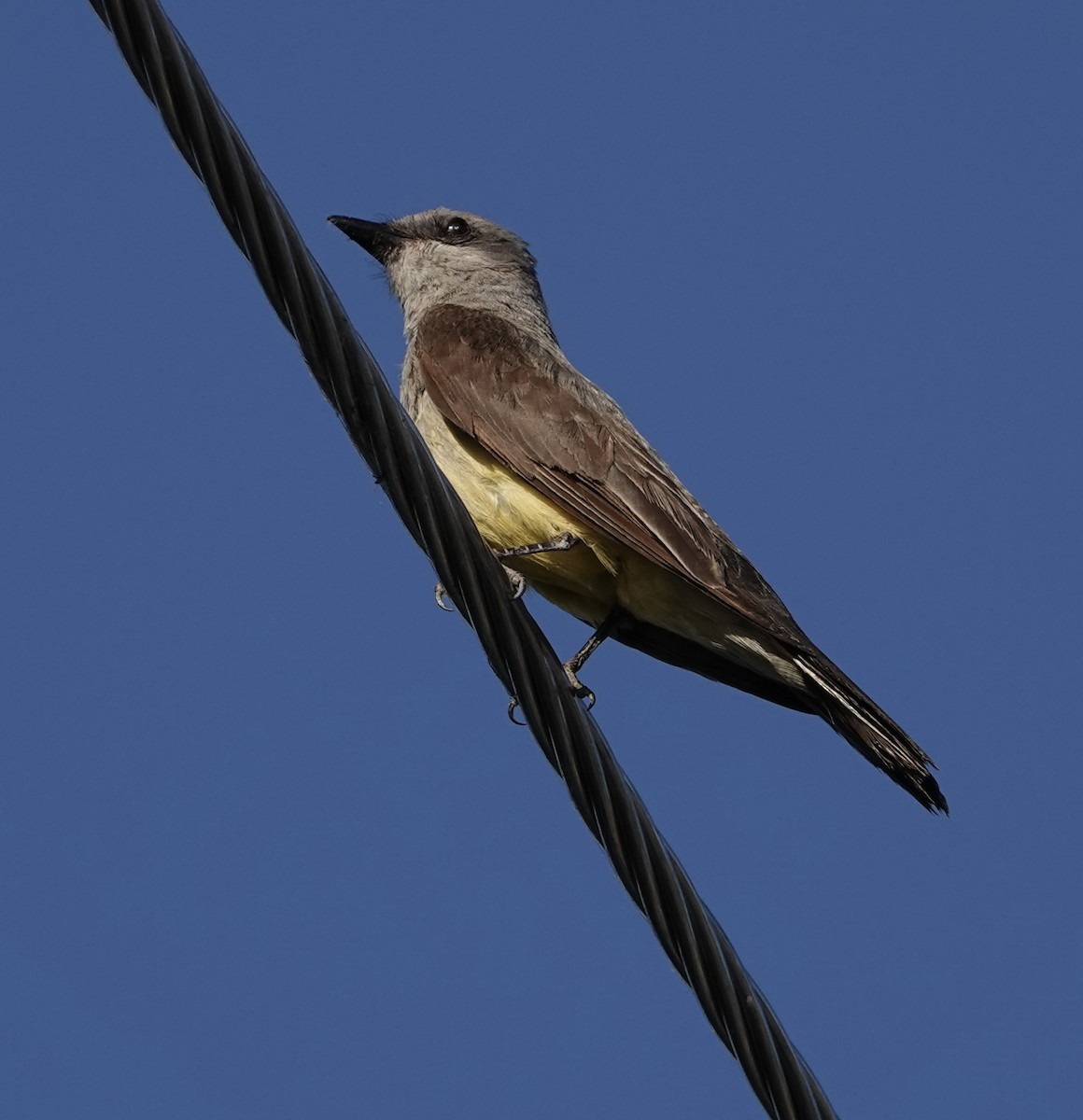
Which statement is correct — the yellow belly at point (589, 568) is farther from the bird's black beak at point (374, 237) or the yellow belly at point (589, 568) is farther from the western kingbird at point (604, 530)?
the bird's black beak at point (374, 237)

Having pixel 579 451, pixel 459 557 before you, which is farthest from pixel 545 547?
pixel 459 557

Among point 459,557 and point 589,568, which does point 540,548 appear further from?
point 459,557

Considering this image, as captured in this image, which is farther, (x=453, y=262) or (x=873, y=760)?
(x=453, y=262)

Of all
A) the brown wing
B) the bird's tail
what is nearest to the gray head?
the brown wing

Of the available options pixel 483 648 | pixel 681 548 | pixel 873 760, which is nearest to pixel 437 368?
pixel 681 548

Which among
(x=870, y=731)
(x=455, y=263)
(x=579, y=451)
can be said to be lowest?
(x=870, y=731)

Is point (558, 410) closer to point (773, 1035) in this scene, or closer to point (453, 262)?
point (453, 262)

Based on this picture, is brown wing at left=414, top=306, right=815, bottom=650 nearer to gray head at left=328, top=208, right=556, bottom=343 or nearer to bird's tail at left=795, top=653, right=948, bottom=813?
bird's tail at left=795, top=653, right=948, bottom=813
